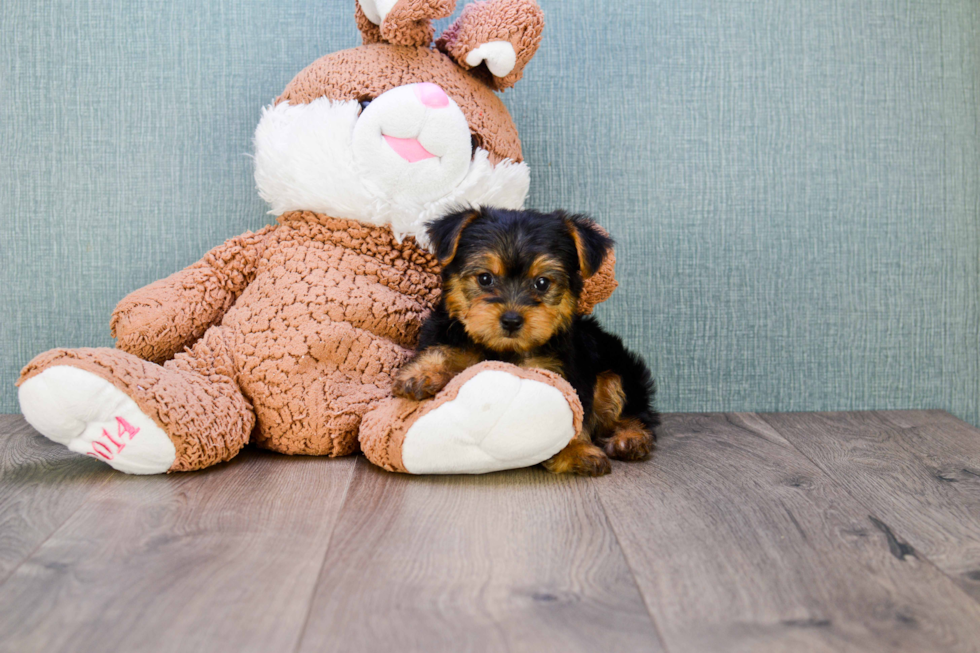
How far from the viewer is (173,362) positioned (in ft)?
7.30

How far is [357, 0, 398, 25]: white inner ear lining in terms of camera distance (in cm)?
225

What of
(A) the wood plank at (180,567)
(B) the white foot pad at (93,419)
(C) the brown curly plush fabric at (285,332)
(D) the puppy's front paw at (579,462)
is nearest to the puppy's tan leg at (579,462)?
(D) the puppy's front paw at (579,462)

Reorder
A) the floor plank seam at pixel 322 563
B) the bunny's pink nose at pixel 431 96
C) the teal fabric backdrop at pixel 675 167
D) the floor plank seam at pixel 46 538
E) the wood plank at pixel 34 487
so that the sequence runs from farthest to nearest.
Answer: the teal fabric backdrop at pixel 675 167
the bunny's pink nose at pixel 431 96
the wood plank at pixel 34 487
the floor plank seam at pixel 46 538
the floor plank seam at pixel 322 563

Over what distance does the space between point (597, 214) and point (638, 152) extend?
0.28 meters

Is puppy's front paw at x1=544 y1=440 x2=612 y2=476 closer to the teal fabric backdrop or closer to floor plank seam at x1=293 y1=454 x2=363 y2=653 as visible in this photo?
floor plank seam at x1=293 y1=454 x2=363 y2=653

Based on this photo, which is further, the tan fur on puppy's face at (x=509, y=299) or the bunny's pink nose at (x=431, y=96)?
the bunny's pink nose at (x=431, y=96)

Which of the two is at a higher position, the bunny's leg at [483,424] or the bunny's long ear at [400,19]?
the bunny's long ear at [400,19]

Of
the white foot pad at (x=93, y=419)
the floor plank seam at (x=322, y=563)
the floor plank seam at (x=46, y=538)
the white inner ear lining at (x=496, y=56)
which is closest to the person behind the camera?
the floor plank seam at (x=322, y=563)

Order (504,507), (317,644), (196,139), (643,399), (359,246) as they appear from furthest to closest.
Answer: (196,139)
(643,399)
(359,246)
(504,507)
(317,644)

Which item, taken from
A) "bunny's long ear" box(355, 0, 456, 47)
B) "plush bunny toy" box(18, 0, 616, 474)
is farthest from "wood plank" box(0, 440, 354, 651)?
"bunny's long ear" box(355, 0, 456, 47)

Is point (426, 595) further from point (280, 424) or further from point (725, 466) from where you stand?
point (725, 466)

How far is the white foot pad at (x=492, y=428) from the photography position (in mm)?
1870

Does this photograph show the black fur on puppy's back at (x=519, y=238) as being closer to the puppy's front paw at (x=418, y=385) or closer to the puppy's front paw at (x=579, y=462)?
the puppy's front paw at (x=418, y=385)

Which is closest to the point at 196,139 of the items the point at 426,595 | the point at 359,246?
the point at 359,246
